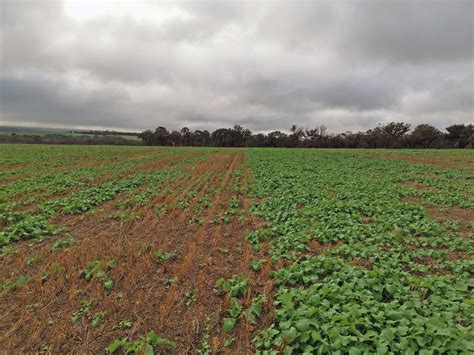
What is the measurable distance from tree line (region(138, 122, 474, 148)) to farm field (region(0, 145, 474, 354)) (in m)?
91.2

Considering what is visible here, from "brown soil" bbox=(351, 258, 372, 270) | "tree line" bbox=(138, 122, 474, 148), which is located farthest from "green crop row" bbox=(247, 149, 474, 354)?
"tree line" bbox=(138, 122, 474, 148)

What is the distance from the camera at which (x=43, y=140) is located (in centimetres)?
9306

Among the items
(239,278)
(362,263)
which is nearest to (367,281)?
(362,263)

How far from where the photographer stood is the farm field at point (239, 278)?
10.6 feet

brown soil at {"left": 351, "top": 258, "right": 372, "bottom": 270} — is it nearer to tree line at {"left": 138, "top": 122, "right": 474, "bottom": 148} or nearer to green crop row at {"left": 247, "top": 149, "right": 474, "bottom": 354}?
green crop row at {"left": 247, "top": 149, "right": 474, "bottom": 354}

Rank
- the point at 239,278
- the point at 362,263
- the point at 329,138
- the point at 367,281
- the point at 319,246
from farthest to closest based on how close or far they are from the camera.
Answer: the point at 329,138
the point at 319,246
the point at 362,263
the point at 239,278
the point at 367,281

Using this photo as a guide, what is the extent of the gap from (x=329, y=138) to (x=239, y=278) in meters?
103

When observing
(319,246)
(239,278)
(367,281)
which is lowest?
(239,278)

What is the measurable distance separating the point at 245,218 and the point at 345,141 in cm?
9609

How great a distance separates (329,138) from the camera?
9906 cm

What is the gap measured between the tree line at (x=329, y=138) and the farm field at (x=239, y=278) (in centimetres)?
9123

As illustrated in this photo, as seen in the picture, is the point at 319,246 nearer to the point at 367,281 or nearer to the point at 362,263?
the point at 362,263

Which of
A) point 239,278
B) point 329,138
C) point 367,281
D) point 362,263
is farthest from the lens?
point 329,138

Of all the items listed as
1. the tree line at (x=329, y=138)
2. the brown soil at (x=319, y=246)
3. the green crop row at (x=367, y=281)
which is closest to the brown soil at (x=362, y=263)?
the green crop row at (x=367, y=281)
